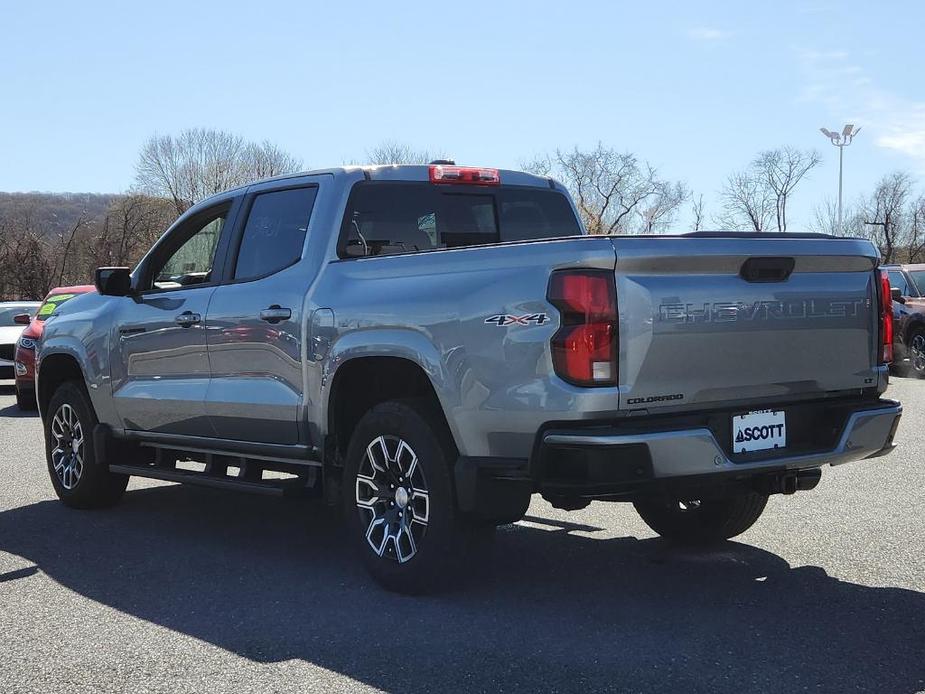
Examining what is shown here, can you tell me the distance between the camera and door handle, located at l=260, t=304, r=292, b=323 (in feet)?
19.4

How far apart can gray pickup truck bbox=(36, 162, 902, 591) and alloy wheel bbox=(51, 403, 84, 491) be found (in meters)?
0.91

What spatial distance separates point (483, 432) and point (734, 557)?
6.27 feet

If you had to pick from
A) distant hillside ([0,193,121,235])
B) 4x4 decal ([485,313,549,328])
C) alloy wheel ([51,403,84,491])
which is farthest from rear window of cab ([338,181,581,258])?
distant hillside ([0,193,121,235])

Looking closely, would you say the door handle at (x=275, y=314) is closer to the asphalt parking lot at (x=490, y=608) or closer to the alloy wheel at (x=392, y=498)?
the alloy wheel at (x=392, y=498)

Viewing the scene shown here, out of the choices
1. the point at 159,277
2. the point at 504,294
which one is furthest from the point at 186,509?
the point at 504,294

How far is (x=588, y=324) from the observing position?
4496 millimetres

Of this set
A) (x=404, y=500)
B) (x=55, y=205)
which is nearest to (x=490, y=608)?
(x=404, y=500)

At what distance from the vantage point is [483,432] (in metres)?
4.84

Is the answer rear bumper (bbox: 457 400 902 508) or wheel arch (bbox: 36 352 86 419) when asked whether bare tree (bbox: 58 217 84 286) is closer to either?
wheel arch (bbox: 36 352 86 419)

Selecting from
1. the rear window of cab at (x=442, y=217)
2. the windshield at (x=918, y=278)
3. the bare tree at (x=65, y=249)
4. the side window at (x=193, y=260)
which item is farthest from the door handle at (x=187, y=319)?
the bare tree at (x=65, y=249)

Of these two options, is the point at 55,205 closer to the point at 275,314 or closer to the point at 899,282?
the point at 899,282

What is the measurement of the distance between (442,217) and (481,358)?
1.82 meters

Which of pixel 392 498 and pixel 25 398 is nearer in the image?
pixel 392 498

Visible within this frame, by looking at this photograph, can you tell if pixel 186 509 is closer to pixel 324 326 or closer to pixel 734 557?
pixel 324 326
